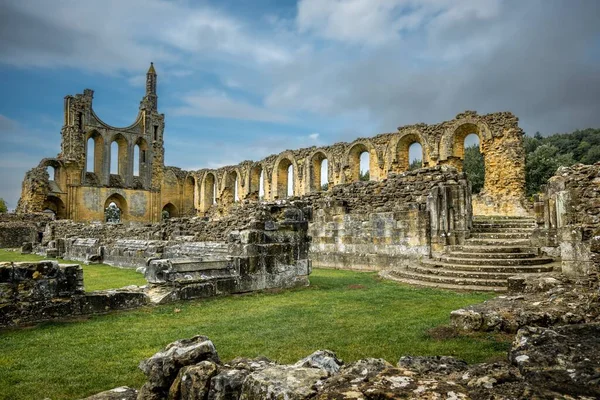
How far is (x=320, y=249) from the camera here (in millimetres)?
14469

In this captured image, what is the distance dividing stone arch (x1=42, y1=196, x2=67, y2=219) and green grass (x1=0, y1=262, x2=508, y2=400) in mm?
33887

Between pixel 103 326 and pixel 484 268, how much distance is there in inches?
305

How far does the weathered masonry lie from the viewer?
2073 cm

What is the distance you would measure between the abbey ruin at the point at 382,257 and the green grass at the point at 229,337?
0.55 meters

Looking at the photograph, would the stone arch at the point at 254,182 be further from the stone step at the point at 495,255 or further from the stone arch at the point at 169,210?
the stone step at the point at 495,255

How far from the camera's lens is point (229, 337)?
490 centimetres

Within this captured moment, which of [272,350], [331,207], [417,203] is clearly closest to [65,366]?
[272,350]

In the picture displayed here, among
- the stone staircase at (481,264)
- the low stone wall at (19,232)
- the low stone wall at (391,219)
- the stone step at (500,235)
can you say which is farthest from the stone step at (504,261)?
the low stone wall at (19,232)

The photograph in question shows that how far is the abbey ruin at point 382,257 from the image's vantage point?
2.42 metres

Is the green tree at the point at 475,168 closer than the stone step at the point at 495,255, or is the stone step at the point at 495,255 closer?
the stone step at the point at 495,255

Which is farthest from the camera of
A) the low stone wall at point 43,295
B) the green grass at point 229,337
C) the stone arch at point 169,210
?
the stone arch at point 169,210

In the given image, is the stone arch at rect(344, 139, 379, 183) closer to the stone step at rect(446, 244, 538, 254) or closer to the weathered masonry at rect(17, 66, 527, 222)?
the weathered masonry at rect(17, 66, 527, 222)

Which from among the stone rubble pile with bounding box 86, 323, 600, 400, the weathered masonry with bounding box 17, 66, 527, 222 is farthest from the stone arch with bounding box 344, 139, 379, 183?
the stone rubble pile with bounding box 86, 323, 600, 400

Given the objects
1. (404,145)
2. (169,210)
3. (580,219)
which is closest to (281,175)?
(404,145)
